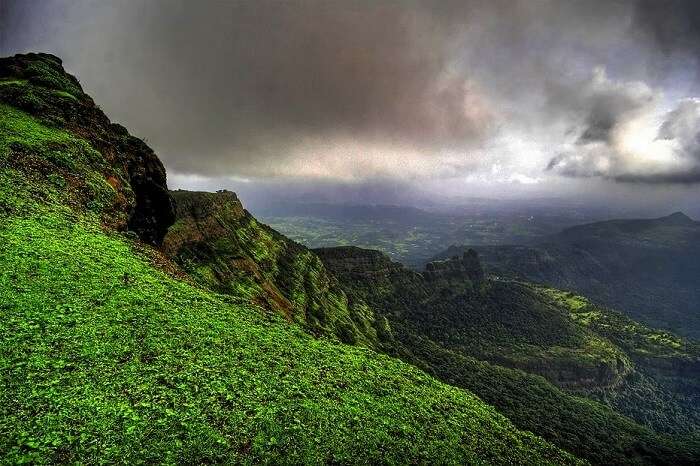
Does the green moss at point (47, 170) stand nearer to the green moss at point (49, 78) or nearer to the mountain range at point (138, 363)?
the mountain range at point (138, 363)

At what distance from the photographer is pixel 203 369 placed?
22.4 meters

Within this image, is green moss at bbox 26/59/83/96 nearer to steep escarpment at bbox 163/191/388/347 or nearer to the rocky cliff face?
the rocky cliff face

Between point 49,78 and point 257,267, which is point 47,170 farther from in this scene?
point 257,267

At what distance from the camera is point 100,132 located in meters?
50.8

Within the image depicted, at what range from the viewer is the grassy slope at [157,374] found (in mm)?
16703

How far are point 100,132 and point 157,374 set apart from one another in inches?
1765

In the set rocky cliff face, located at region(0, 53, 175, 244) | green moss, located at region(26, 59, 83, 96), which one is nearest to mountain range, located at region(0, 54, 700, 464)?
rocky cliff face, located at region(0, 53, 175, 244)

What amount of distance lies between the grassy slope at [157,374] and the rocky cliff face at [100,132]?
802 centimetres

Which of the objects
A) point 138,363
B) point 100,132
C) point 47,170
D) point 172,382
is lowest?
point 172,382

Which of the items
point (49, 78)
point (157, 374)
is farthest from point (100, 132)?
point (157, 374)

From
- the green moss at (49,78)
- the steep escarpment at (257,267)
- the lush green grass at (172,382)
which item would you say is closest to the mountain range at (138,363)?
the lush green grass at (172,382)

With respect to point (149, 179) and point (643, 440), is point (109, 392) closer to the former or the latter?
point (149, 179)

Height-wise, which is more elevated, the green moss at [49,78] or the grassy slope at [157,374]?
the green moss at [49,78]

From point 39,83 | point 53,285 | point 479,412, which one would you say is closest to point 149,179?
point 39,83
